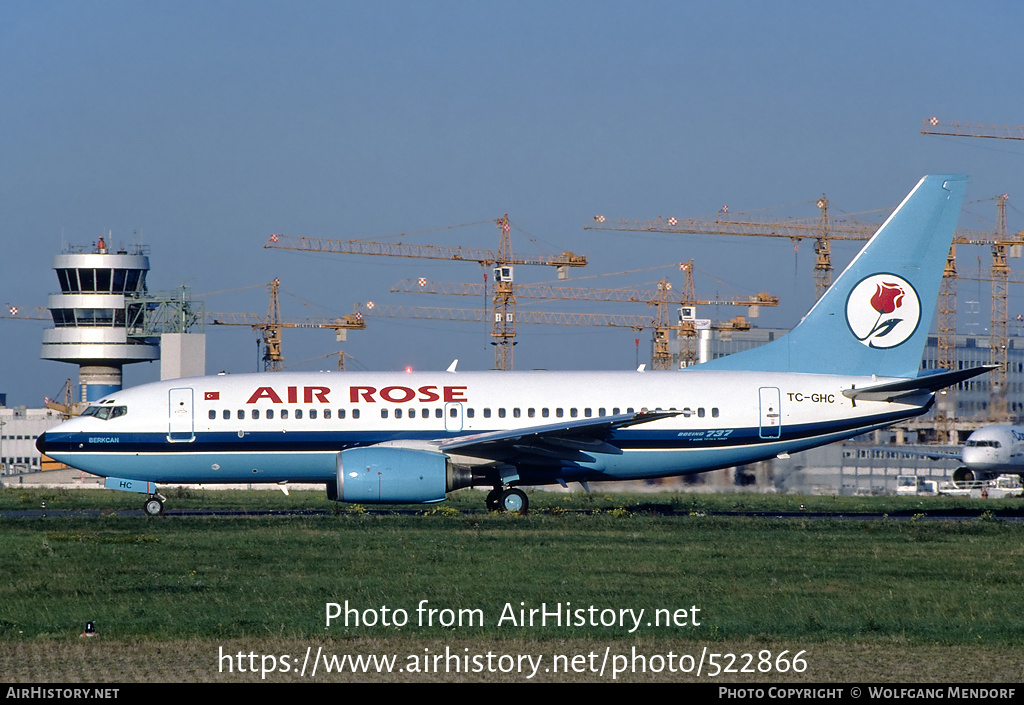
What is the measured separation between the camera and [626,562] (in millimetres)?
19328

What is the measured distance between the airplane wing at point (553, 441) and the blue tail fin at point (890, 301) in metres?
4.59

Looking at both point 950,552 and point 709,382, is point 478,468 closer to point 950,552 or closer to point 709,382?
point 709,382

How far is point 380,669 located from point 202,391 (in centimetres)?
2045

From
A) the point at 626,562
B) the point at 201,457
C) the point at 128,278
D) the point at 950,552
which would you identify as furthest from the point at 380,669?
the point at 128,278

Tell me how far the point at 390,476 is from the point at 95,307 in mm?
86925

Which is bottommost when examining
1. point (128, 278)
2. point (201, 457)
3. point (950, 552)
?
point (950, 552)

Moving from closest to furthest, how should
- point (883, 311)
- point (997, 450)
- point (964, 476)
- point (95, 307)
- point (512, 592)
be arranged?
Result: point (512, 592) < point (883, 311) < point (997, 450) < point (964, 476) < point (95, 307)

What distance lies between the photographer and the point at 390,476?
88.7ft

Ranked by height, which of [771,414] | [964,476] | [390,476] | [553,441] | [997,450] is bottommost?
[964,476]

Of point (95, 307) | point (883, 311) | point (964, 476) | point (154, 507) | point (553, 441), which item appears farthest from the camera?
point (95, 307)

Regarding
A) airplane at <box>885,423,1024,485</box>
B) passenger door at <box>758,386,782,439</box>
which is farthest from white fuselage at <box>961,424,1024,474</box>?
passenger door at <box>758,386,782,439</box>

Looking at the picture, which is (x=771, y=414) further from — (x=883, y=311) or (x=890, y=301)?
(x=890, y=301)

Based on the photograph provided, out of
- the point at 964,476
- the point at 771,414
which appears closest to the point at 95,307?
the point at 964,476

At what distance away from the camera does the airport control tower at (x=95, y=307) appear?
10669 cm
